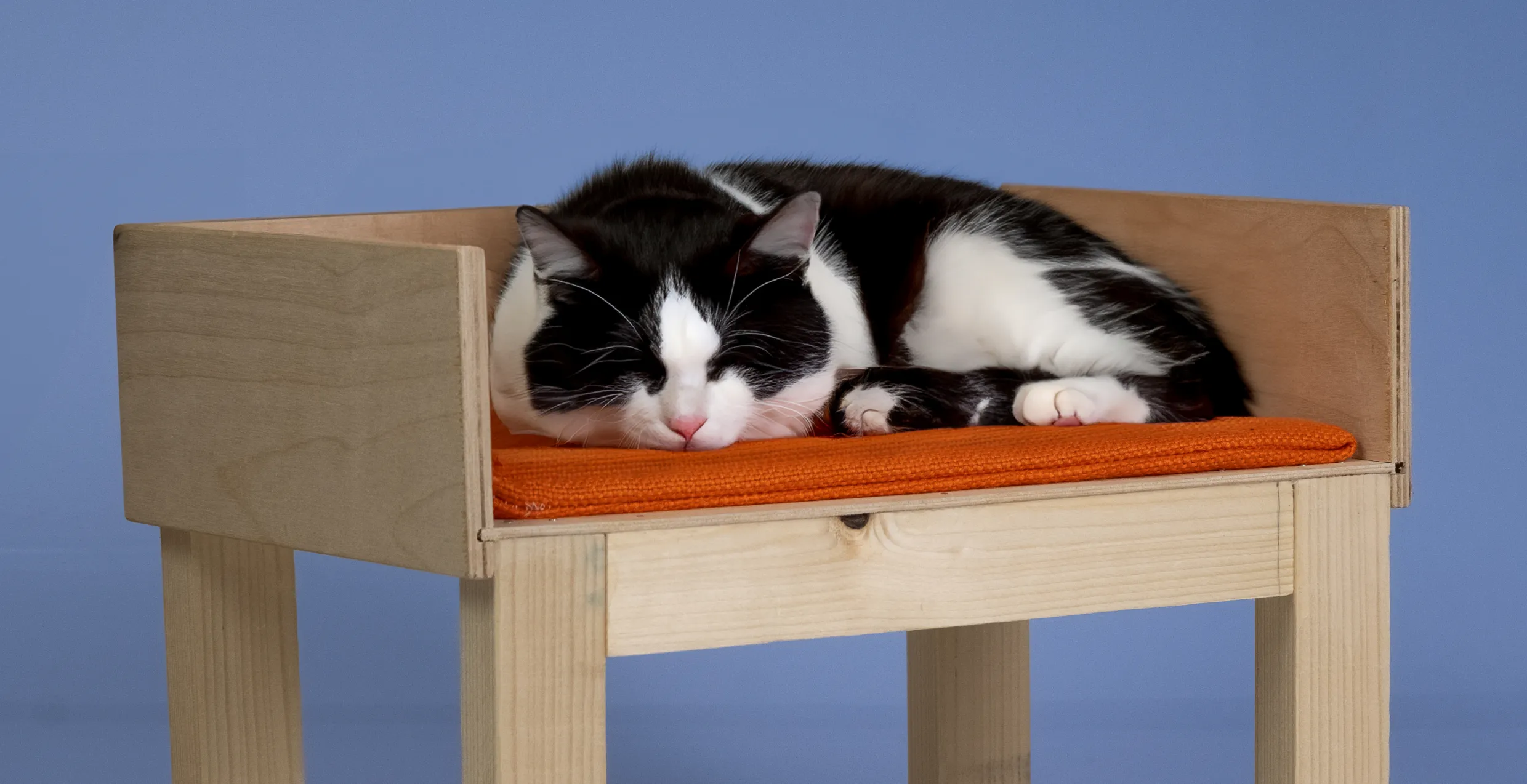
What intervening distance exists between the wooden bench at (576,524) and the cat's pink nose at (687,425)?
0.16 metres

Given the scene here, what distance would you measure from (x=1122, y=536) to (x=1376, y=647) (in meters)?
0.25

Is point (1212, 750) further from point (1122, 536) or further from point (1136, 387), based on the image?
point (1122, 536)

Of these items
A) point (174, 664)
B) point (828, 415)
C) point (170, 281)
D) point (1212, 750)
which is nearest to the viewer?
point (170, 281)

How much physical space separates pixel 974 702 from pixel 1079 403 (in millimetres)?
559

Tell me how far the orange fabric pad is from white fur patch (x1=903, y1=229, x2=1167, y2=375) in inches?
5.4

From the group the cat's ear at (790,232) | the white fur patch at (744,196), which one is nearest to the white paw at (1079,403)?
the cat's ear at (790,232)

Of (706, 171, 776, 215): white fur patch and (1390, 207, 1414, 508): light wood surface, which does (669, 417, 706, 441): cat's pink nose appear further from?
(1390, 207, 1414, 508): light wood surface

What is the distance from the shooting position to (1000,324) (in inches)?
59.7

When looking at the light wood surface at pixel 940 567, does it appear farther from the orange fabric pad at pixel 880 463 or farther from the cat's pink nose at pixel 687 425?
the cat's pink nose at pixel 687 425

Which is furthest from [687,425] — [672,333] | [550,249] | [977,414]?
[977,414]

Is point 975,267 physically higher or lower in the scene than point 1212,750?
higher

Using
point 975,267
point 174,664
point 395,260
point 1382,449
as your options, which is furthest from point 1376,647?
point 174,664

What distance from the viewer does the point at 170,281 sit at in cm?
125

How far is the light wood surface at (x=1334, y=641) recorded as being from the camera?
4.31 ft
